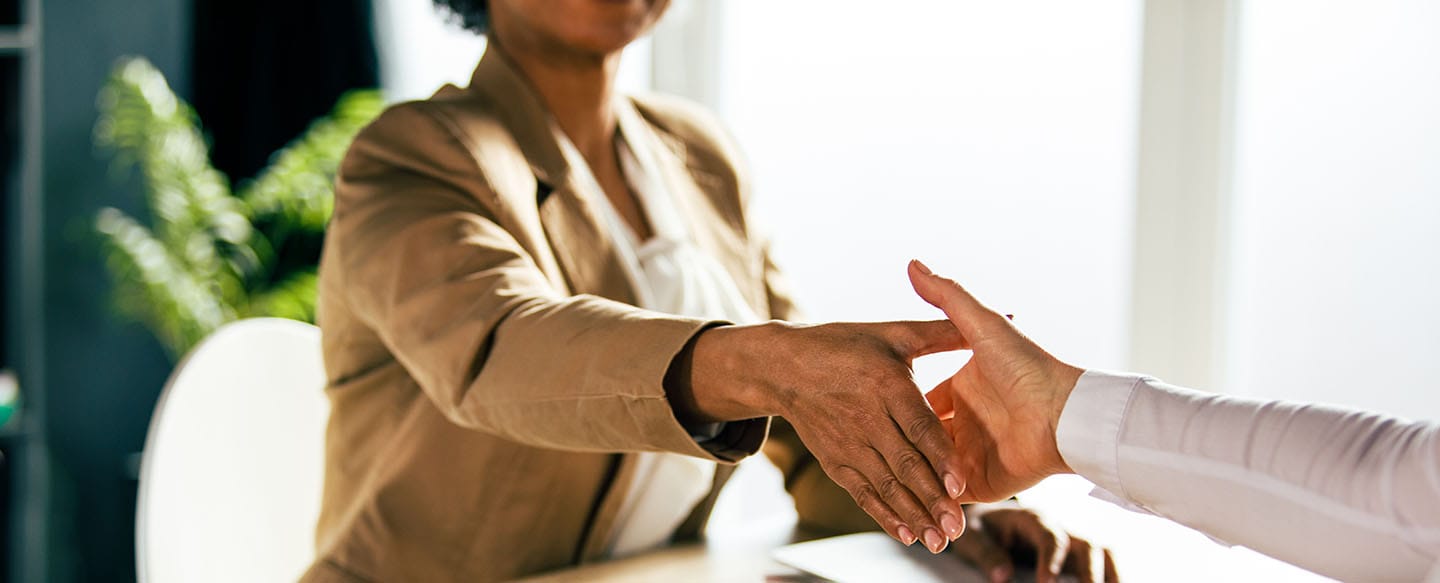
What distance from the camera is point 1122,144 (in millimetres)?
2029

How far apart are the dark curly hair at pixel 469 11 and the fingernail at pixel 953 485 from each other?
1045 mm

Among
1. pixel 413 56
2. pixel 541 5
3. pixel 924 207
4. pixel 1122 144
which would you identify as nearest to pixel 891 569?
pixel 541 5

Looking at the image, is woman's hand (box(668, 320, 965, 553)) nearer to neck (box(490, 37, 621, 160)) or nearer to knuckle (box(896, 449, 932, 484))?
knuckle (box(896, 449, 932, 484))

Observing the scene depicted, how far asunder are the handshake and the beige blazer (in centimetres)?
8

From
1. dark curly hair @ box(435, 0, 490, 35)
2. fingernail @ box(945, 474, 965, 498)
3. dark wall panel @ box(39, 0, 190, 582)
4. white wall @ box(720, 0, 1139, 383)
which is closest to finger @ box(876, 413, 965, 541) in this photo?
fingernail @ box(945, 474, 965, 498)

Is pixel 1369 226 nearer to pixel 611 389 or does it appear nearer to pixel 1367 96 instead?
pixel 1367 96

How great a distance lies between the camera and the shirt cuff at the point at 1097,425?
0.89 meters

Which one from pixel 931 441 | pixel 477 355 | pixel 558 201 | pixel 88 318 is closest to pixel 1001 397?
pixel 931 441

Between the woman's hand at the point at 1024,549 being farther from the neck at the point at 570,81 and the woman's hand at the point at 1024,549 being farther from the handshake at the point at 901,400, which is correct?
the neck at the point at 570,81

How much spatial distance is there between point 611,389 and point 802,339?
0.53ft

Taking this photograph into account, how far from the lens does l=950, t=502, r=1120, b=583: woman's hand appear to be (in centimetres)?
112

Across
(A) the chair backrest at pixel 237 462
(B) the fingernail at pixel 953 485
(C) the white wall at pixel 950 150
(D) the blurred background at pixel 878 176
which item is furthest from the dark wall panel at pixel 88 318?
(B) the fingernail at pixel 953 485

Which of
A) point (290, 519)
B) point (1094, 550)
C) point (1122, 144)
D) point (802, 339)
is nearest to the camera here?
point (802, 339)

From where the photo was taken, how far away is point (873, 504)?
2.82 feet
